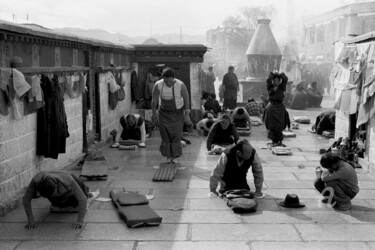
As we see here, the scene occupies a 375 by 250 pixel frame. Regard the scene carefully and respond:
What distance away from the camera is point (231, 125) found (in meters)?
11.7

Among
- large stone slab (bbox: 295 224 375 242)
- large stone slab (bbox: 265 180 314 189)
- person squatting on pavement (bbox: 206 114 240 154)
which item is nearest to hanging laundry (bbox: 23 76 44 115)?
person squatting on pavement (bbox: 206 114 240 154)

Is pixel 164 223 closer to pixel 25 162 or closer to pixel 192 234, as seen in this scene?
pixel 192 234

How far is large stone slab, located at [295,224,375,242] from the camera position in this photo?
21.4 feet

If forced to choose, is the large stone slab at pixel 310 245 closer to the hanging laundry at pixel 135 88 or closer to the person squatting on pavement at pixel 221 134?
the person squatting on pavement at pixel 221 134

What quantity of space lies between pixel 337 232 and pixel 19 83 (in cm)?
485

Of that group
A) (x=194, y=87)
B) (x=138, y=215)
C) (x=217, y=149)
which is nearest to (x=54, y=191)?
(x=138, y=215)

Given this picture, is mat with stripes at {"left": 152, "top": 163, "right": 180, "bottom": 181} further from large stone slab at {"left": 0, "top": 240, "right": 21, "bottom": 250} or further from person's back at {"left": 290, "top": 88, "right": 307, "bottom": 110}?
person's back at {"left": 290, "top": 88, "right": 307, "bottom": 110}

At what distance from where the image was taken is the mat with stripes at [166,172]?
970 centimetres

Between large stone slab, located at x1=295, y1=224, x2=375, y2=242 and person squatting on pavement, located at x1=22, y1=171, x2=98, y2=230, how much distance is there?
9.35 ft

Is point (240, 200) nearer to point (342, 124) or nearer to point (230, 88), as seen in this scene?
point (342, 124)

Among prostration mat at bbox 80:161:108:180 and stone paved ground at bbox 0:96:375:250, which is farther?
prostration mat at bbox 80:161:108:180

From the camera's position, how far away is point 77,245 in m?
6.29

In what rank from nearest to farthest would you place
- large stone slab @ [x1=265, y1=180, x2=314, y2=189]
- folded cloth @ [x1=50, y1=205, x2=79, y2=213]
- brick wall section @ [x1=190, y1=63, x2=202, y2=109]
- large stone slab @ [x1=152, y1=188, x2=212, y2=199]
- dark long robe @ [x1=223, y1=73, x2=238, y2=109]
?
1. folded cloth @ [x1=50, y1=205, x2=79, y2=213]
2. large stone slab @ [x1=152, y1=188, x2=212, y2=199]
3. large stone slab @ [x1=265, y1=180, x2=314, y2=189]
4. brick wall section @ [x1=190, y1=63, x2=202, y2=109]
5. dark long robe @ [x1=223, y1=73, x2=238, y2=109]

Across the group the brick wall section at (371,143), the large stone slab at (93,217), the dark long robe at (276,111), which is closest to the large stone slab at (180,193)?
the large stone slab at (93,217)
